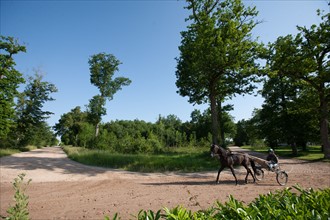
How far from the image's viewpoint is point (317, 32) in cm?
2111

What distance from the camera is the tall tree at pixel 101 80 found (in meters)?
40.1

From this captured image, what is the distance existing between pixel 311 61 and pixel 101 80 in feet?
108

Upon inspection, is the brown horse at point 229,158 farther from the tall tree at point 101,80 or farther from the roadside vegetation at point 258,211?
the tall tree at point 101,80

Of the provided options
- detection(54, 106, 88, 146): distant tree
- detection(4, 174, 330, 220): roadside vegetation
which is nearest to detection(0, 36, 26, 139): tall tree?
detection(4, 174, 330, 220): roadside vegetation

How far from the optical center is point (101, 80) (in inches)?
1597

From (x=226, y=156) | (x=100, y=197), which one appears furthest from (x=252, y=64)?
(x=100, y=197)

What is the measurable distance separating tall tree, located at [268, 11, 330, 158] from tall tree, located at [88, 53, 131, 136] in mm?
28275

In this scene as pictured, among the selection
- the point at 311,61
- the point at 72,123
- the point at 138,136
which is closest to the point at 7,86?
the point at 138,136

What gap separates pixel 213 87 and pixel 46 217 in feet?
64.2

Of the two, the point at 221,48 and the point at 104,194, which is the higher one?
the point at 221,48

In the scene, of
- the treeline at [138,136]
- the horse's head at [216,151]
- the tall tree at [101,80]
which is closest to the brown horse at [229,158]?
the horse's head at [216,151]

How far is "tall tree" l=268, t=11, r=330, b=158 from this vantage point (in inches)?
831

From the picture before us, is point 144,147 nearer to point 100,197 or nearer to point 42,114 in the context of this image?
point 100,197

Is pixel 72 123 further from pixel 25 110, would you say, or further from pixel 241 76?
pixel 241 76
